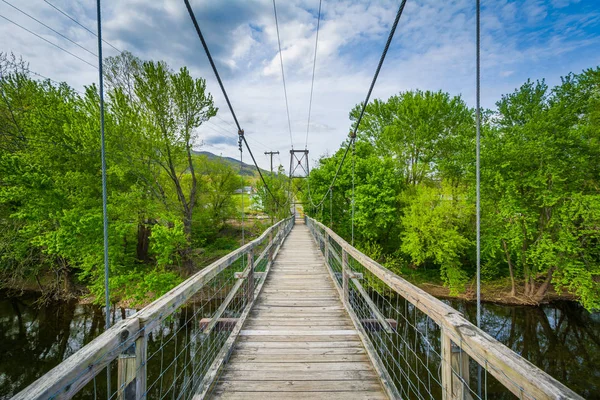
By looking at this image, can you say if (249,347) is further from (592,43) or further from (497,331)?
(592,43)

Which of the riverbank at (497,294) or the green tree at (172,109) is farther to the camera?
the riverbank at (497,294)

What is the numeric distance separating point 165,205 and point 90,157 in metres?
3.00

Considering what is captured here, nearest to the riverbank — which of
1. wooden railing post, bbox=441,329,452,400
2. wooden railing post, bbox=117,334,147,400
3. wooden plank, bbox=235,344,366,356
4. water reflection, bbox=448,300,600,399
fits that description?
water reflection, bbox=448,300,600,399

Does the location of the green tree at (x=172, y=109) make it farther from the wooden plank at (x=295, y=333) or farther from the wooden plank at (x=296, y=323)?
the wooden plank at (x=295, y=333)

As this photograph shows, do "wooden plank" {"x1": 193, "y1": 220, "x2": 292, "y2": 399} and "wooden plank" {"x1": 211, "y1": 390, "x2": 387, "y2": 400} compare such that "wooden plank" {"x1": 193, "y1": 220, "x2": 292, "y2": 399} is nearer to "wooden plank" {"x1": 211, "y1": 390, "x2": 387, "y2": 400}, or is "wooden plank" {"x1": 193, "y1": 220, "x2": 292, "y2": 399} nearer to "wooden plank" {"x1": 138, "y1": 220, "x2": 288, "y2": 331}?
"wooden plank" {"x1": 211, "y1": 390, "x2": 387, "y2": 400}

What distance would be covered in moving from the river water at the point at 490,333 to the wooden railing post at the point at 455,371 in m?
7.96

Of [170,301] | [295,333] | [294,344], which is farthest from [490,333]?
[170,301]

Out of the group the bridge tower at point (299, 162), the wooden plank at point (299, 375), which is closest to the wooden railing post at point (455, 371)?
the wooden plank at point (299, 375)

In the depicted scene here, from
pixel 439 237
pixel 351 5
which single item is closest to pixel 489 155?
pixel 439 237

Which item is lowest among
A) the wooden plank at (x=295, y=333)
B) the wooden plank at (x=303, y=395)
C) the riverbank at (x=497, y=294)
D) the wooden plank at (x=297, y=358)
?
the riverbank at (x=497, y=294)

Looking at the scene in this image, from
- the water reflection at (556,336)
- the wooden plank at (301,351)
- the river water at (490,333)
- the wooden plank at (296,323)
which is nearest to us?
the wooden plank at (301,351)

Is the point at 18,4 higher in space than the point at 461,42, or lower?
lower

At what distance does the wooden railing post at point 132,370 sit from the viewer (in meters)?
1.11

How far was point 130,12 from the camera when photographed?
480 cm
